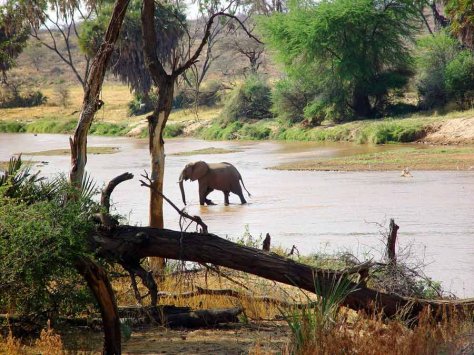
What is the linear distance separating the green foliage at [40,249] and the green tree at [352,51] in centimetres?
3759

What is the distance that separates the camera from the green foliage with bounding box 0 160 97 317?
254 inches

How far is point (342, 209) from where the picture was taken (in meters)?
19.9

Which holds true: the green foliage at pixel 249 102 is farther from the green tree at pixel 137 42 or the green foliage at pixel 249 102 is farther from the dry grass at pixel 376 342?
the dry grass at pixel 376 342

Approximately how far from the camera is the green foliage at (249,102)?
173 ft

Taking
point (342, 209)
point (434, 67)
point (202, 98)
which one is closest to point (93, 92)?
point (342, 209)

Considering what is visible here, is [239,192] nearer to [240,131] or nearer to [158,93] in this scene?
[158,93]

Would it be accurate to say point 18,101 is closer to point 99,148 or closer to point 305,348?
point 99,148

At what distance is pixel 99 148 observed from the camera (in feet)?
152

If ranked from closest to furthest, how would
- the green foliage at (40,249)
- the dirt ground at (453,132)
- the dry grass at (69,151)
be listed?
the green foliage at (40,249)
the dirt ground at (453,132)
the dry grass at (69,151)

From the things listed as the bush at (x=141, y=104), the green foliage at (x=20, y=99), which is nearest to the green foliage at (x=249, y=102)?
the bush at (x=141, y=104)

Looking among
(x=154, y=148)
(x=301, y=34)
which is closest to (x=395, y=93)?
(x=301, y=34)

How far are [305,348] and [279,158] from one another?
3058 centimetres

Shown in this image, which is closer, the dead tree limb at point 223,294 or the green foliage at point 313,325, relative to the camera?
the green foliage at point 313,325

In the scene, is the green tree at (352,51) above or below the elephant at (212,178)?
above
